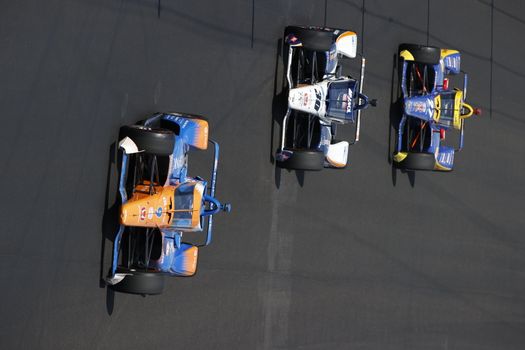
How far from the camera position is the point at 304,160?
6508 mm

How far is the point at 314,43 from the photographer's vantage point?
256 inches

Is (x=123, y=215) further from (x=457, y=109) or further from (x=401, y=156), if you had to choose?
(x=457, y=109)

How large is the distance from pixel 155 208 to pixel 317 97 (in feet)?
5.60

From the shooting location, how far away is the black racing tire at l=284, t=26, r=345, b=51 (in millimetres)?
6504

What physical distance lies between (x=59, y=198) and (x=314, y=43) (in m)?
2.19

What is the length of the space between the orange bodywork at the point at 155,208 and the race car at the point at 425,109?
266 centimetres

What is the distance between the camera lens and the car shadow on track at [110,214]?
17.6 feet

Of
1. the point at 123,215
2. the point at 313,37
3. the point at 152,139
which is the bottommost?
the point at 123,215

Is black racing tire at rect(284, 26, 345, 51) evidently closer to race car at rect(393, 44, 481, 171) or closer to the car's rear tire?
the car's rear tire

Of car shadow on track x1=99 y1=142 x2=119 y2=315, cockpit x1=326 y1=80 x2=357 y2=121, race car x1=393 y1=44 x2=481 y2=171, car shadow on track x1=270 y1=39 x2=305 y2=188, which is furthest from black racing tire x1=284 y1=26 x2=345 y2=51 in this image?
car shadow on track x1=99 y1=142 x2=119 y2=315

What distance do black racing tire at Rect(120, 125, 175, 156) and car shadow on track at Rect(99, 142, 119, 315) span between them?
18 cm

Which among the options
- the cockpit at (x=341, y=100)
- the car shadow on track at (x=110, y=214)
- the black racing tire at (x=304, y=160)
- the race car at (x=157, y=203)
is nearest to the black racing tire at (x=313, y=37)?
the cockpit at (x=341, y=100)

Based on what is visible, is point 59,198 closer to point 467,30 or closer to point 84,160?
point 84,160

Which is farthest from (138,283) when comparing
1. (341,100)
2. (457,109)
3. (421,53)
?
(457,109)
